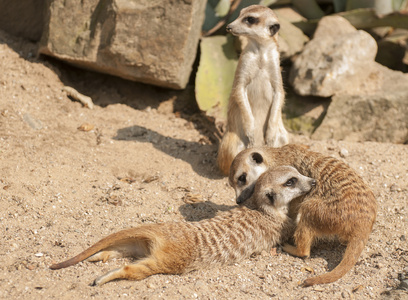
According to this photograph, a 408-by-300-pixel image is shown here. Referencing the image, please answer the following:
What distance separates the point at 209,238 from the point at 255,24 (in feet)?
6.38

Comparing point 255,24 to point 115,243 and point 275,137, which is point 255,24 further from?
point 115,243

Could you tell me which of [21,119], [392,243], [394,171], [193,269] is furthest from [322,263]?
[21,119]

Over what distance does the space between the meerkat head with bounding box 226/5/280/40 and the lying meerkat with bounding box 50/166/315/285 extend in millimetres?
1318

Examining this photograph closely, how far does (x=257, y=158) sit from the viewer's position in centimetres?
357

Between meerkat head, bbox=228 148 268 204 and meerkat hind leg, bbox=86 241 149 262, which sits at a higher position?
meerkat head, bbox=228 148 268 204

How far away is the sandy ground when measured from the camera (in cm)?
275

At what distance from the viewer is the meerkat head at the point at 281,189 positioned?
323cm

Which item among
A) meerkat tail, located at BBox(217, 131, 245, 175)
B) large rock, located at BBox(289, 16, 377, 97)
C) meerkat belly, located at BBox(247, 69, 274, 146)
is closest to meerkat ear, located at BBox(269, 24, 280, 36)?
meerkat belly, located at BBox(247, 69, 274, 146)

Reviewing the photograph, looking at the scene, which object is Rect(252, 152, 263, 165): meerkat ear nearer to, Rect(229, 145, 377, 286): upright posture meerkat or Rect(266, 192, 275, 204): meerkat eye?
Rect(229, 145, 377, 286): upright posture meerkat

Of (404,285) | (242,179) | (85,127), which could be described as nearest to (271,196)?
(242,179)

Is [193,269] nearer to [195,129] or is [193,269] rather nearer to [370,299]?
[370,299]

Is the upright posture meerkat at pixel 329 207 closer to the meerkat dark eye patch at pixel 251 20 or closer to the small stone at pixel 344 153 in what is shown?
the small stone at pixel 344 153

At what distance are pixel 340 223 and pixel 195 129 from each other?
2.39m

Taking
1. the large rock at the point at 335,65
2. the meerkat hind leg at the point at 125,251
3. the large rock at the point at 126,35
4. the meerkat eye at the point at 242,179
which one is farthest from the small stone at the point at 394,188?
the large rock at the point at 126,35
